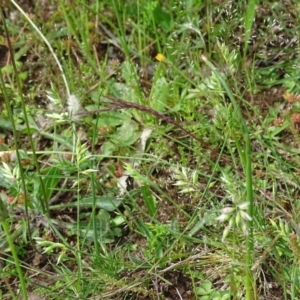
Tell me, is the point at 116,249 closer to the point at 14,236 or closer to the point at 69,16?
the point at 14,236

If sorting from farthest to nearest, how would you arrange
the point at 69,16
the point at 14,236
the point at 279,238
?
the point at 69,16, the point at 14,236, the point at 279,238

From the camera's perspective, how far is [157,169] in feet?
6.52

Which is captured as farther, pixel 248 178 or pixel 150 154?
pixel 150 154

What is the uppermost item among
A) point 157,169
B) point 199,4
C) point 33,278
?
point 199,4

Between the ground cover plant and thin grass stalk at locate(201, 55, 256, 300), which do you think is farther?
the ground cover plant

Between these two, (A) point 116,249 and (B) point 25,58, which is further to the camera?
(B) point 25,58

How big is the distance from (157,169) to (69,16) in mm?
864

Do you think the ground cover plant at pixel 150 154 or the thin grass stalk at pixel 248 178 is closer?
the thin grass stalk at pixel 248 178

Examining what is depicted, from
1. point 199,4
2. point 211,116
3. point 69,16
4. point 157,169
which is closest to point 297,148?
point 211,116

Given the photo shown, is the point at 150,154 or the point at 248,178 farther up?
the point at 248,178

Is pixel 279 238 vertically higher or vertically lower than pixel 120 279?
higher

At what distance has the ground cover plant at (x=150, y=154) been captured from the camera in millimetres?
1673

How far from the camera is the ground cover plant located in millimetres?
1673

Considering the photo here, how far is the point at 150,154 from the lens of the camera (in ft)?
6.19
